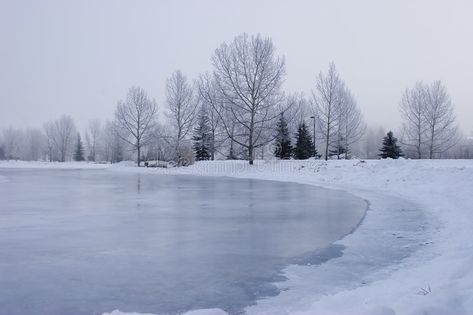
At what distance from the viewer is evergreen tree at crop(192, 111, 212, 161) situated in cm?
6088

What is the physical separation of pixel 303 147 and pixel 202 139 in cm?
1455

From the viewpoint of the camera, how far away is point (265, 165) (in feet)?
129

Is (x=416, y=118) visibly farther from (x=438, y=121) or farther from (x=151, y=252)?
(x=151, y=252)

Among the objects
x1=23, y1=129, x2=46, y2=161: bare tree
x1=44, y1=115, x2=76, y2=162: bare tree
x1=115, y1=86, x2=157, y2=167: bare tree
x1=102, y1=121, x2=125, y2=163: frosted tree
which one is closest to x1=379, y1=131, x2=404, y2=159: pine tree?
x1=115, y1=86, x2=157, y2=167: bare tree

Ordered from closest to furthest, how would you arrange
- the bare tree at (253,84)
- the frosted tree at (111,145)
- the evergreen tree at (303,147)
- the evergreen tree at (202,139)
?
the bare tree at (253,84) → the evergreen tree at (303,147) → the evergreen tree at (202,139) → the frosted tree at (111,145)

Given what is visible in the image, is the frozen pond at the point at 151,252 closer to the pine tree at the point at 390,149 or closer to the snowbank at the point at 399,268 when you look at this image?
the snowbank at the point at 399,268

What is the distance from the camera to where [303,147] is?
53969 mm

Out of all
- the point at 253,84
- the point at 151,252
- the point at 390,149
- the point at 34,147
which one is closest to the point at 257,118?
the point at 253,84

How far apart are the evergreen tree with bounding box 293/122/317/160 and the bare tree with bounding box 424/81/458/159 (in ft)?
44.9

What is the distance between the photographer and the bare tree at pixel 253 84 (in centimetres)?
4225

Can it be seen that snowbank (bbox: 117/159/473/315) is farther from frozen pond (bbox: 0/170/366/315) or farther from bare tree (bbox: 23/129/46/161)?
bare tree (bbox: 23/129/46/161)

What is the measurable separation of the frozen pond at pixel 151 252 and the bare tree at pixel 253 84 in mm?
27980

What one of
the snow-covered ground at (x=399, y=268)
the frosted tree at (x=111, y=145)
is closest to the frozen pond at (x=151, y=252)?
the snow-covered ground at (x=399, y=268)

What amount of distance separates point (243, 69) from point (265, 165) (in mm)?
9675
